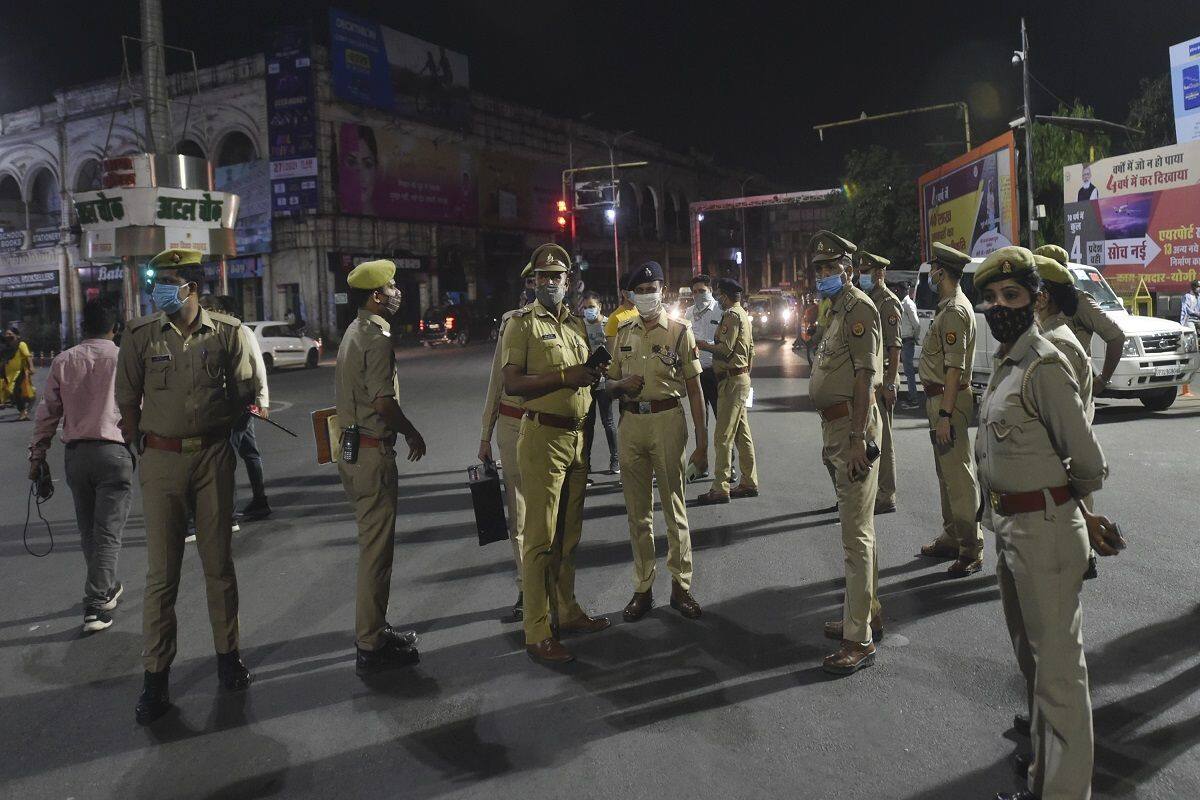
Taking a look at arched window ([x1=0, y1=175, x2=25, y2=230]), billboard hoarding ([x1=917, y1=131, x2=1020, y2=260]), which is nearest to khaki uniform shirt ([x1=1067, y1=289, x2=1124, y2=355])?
billboard hoarding ([x1=917, y1=131, x2=1020, y2=260])

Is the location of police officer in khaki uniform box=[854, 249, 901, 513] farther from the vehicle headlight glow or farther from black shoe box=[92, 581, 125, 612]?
the vehicle headlight glow

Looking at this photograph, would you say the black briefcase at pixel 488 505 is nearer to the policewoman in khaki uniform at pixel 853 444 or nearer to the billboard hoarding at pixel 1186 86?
the policewoman in khaki uniform at pixel 853 444

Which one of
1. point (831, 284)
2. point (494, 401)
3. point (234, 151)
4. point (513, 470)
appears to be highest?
point (234, 151)

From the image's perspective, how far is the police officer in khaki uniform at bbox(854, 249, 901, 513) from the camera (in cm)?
699

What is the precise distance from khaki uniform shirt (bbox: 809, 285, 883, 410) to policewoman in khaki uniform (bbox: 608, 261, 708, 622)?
2.66 feet

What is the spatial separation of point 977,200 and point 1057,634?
1052 inches

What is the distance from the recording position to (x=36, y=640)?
527 cm

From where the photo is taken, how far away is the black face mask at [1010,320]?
314 centimetres

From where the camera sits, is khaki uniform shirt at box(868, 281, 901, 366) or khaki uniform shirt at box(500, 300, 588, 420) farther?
khaki uniform shirt at box(868, 281, 901, 366)

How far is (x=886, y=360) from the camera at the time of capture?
8.28 meters

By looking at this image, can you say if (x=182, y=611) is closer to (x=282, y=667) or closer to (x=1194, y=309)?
(x=282, y=667)

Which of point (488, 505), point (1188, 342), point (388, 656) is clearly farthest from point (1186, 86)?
point (388, 656)

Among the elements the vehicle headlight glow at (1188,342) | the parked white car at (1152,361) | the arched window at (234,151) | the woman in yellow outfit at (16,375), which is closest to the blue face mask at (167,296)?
the parked white car at (1152,361)

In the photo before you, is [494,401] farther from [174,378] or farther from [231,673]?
[231,673]
